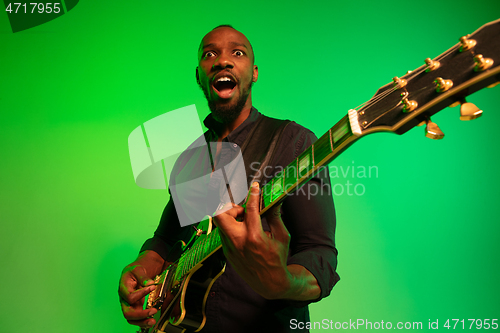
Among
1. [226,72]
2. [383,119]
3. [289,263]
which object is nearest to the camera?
[383,119]

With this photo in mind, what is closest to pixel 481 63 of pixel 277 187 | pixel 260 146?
pixel 277 187

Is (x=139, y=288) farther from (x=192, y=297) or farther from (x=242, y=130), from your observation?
(x=242, y=130)

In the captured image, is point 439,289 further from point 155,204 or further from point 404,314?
point 155,204

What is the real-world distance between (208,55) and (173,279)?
90 cm

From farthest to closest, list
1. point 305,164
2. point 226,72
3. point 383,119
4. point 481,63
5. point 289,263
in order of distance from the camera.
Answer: point 226,72, point 289,263, point 305,164, point 383,119, point 481,63

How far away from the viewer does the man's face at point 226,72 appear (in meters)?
1.31

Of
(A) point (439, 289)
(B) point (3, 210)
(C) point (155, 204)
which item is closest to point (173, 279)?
(C) point (155, 204)

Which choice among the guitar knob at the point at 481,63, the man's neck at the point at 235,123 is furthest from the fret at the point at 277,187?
the man's neck at the point at 235,123

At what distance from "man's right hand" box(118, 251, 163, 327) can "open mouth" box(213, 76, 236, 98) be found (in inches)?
28.3

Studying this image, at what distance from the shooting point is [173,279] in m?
1.06

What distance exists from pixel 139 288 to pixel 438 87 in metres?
1.11

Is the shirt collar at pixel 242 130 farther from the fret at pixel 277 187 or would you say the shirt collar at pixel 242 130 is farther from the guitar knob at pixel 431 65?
the guitar knob at pixel 431 65

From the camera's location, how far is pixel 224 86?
52.7 inches

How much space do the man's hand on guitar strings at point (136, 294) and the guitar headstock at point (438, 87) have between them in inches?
34.8
